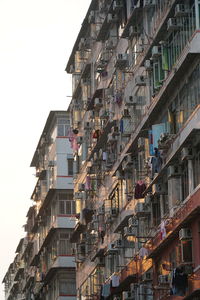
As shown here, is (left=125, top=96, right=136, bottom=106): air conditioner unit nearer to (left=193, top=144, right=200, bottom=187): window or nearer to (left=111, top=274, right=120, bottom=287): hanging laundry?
(left=111, top=274, right=120, bottom=287): hanging laundry

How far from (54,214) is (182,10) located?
97.1 ft

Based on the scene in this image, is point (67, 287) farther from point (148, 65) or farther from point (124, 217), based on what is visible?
point (148, 65)

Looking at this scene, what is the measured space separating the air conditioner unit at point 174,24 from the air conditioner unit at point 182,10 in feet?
1.10

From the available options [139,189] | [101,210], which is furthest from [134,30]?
[101,210]

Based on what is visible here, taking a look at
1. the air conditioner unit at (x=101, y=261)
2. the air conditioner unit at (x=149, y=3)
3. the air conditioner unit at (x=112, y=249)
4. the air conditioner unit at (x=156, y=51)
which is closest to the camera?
the air conditioner unit at (x=156, y=51)

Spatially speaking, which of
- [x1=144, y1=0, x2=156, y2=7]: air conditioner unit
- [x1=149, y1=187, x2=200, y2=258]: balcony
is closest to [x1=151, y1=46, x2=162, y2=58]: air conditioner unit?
[x1=144, y1=0, x2=156, y2=7]: air conditioner unit

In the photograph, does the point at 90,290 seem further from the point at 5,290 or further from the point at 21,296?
the point at 5,290

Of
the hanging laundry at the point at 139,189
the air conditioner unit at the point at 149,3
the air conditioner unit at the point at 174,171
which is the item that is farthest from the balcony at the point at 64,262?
the air conditioner unit at the point at 174,171

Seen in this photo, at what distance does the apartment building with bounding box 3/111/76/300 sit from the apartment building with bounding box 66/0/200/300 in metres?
6.43

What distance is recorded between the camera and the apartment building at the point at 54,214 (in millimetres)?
56906

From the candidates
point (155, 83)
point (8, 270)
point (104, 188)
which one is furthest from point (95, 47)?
point (8, 270)

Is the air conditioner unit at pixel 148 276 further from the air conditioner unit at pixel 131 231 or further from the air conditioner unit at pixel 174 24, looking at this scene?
the air conditioner unit at pixel 174 24

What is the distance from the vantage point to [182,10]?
30.6 meters

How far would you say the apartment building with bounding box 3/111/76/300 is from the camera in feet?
187
